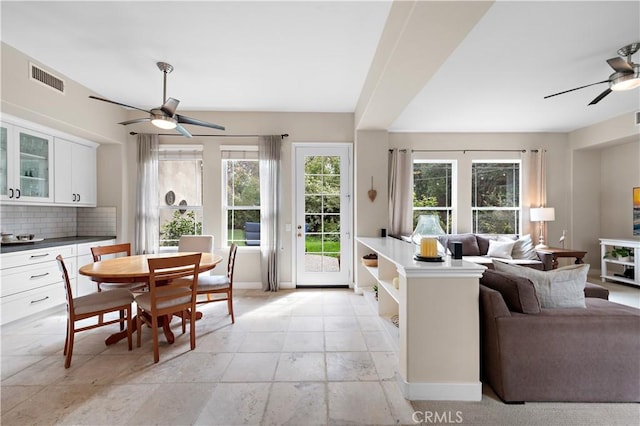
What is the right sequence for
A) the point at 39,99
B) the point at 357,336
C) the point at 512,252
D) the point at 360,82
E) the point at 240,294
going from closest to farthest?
the point at 357,336, the point at 39,99, the point at 360,82, the point at 240,294, the point at 512,252

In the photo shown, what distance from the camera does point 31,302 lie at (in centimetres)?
308

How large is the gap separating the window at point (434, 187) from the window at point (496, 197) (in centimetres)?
44

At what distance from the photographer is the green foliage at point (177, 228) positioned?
14.6 ft

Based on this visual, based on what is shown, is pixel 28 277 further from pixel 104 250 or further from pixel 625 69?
pixel 625 69

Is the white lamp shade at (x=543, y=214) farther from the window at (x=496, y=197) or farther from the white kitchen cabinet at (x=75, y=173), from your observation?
the white kitchen cabinet at (x=75, y=173)

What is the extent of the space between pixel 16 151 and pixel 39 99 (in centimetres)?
68

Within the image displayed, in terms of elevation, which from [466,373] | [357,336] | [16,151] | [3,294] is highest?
[16,151]

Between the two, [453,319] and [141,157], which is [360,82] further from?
[141,157]

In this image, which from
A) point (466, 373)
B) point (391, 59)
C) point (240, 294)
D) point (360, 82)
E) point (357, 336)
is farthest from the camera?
point (240, 294)

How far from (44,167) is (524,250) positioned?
7144mm

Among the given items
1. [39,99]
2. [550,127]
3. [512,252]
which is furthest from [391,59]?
[550,127]

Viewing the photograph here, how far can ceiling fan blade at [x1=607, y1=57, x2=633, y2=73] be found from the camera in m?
2.54

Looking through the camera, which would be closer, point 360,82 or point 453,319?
point 453,319

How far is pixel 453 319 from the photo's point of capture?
6.04ft
